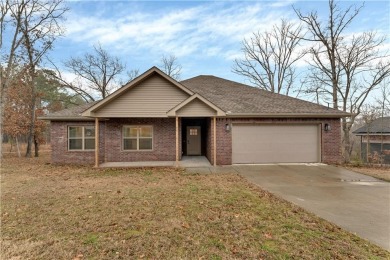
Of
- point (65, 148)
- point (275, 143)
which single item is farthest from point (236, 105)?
point (65, 148)

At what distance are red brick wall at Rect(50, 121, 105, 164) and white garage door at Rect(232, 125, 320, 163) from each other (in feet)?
26.4

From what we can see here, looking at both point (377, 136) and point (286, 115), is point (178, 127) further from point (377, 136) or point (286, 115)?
point (377, 136)

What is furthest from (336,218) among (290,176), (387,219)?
(290,176)

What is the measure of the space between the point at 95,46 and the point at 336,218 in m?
28.8

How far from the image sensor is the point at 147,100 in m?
11.3

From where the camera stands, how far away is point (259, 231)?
3.89 m

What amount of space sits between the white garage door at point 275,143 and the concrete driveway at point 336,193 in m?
1.14

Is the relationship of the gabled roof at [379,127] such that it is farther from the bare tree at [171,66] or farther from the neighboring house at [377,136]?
the bare tree at [171,66]

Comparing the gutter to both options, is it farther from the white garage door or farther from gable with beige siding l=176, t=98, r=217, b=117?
gable with beige siding l=176, t=98, r=217, b=117

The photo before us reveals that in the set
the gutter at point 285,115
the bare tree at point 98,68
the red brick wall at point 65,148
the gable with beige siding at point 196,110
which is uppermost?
the bare tree at point 98,68

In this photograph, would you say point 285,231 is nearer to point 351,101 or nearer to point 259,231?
point 259,231

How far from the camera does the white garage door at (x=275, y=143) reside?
11641 mm

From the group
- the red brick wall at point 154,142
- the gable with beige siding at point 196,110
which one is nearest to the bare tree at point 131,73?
the red brick wall at point 154,142

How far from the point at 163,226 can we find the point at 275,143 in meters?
9.24
